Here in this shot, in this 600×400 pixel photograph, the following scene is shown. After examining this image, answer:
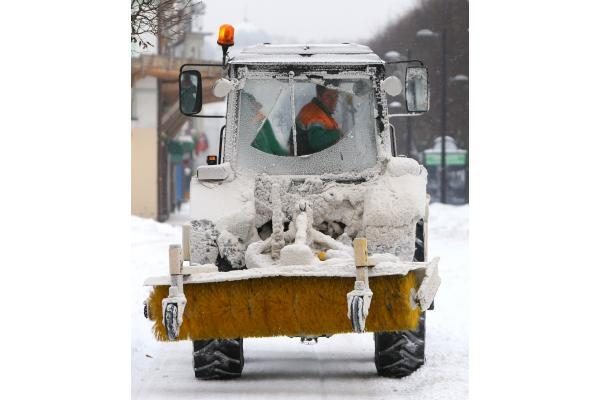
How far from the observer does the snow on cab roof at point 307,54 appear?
31.9 feet

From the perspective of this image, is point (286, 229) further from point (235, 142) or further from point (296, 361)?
point (296, 361)

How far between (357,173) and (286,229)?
77 cm

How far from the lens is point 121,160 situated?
7.77 meters

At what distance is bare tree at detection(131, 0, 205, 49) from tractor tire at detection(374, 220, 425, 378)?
2963 mm

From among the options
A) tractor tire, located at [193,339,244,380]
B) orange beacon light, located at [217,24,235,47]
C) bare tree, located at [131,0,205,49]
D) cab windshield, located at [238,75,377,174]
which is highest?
bare tree, located at [131,0,205,49]

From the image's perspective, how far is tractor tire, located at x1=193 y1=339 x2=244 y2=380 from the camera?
918cm

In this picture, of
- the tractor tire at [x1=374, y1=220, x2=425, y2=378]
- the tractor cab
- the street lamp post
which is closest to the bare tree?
the tractor cab

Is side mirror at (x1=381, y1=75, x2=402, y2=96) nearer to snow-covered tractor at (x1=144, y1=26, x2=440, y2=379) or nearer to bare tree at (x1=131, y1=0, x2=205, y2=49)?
snow-covered tractor at (x1=144, y1=26, x2=440, y2=379)

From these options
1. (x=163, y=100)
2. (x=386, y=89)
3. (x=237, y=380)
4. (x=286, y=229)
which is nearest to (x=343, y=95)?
(x=386, y=89)

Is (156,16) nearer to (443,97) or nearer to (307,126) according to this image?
(307,126)

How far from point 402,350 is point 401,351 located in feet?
0.03

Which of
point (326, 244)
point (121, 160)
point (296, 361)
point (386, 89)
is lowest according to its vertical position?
point (296, 361)

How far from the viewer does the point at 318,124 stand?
971 cm

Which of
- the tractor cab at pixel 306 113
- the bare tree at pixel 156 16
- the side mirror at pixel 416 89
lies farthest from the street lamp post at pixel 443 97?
the side mirror at pixel 416 89
